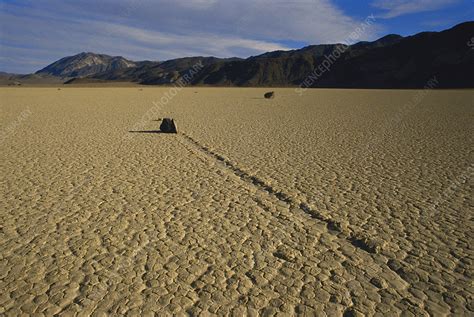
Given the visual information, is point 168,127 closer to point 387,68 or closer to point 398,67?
point 398,67

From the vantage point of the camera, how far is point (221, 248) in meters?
4.32

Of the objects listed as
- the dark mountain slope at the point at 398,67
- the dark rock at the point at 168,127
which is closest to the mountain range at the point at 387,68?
the dark mountain slope at the point at 398,67

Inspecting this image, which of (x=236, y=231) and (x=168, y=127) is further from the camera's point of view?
(x=168, y=127)

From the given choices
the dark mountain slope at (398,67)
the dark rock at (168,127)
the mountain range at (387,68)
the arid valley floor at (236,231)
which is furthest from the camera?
the mountain range at (387,68)

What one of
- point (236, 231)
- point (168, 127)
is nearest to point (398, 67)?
point (168, 127)

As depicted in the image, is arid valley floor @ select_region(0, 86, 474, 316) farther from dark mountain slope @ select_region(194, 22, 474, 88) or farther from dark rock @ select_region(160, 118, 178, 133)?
dark mountain slope @ select_region(194, 22, 474, 88)

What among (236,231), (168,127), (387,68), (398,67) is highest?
(236,231)

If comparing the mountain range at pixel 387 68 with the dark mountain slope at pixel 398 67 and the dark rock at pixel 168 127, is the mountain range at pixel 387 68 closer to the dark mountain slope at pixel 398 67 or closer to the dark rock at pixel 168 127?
the dark mountain slope at pixel 398 67

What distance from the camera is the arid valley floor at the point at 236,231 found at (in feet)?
11.2

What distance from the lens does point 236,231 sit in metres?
4.78

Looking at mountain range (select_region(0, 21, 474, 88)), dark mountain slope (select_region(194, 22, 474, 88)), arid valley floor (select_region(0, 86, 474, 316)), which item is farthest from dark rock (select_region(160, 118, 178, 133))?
dark mountain slope (select_region(194, 22, 474, 88))

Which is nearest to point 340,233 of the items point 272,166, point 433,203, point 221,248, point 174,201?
point 221,248

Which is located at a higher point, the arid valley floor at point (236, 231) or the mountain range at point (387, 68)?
the arid valley floor at point (236, 231)

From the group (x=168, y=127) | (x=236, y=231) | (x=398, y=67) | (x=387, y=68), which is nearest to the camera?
(x=236, y=231)
